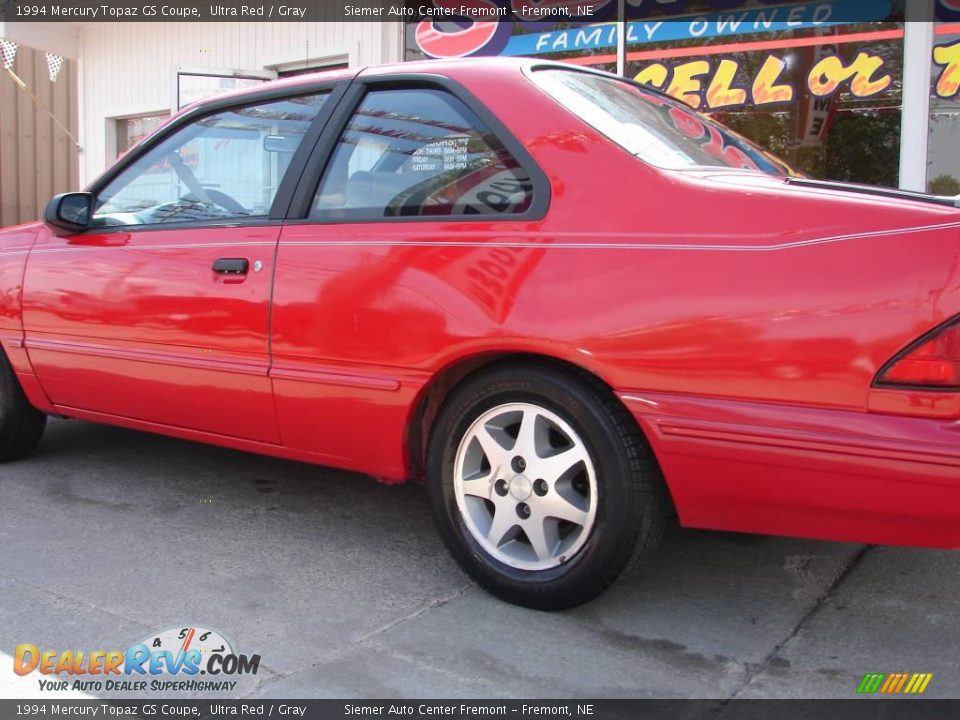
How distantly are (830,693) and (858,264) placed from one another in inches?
41.8

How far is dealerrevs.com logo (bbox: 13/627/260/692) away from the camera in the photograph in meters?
2.33

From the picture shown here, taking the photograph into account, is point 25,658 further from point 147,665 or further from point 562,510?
point 562,510

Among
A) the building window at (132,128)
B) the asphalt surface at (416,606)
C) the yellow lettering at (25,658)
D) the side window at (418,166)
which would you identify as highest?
the building window at (132,128)

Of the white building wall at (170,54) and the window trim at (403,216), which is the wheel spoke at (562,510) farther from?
the white building wall at (170,54)

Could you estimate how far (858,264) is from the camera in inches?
85.0

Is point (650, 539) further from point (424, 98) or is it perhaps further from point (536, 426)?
point (424, 98)

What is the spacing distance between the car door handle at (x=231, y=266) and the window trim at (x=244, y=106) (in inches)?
5.8

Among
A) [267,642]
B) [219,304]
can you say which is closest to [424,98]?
[219,304]

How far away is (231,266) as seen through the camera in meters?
3.17

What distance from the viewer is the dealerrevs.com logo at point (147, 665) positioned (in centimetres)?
233

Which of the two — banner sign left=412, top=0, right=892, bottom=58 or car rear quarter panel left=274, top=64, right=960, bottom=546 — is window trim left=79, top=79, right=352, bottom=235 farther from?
banner sign left=412, top=0, right=892, bottom=58

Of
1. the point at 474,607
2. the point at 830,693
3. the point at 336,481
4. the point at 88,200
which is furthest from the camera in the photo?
the point at 336,481

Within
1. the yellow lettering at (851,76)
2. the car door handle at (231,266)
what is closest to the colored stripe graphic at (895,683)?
the car door handle at (231,266)

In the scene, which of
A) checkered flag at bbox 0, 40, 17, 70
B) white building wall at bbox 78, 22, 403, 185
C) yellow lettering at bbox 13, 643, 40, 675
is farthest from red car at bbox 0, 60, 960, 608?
checkered flag at bbox 0, 40, 17, 70
